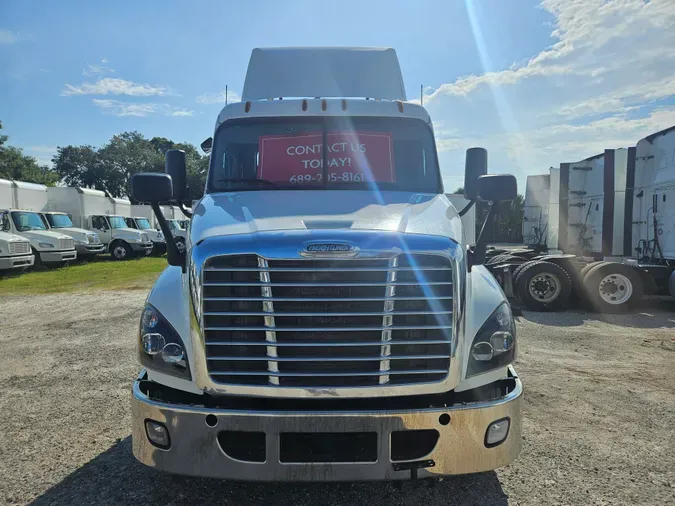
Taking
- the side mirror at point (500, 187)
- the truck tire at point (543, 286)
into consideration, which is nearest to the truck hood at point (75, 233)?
the truck tire at point (543, 286)

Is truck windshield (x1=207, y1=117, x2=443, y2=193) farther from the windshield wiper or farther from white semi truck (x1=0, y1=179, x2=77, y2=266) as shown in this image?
white semi truck (x1=0, y1=179, x2=77, y2=266)

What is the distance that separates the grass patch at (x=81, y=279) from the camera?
13680mm

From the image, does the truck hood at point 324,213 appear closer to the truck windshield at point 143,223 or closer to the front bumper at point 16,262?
the front bumper at point 16,262

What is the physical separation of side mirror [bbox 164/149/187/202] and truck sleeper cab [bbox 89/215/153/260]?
2074 cm

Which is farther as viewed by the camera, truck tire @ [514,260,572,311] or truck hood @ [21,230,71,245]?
truck hood @ [21,230,71,245]

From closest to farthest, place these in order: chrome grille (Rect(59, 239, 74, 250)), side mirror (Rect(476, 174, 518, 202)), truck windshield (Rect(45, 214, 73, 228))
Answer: side mirror (Rect(476, 174, 518, 202))
chrome grille (Rect(59, 239, 74, 250))
truck windshield (Rect(45, 214, 73, 228))

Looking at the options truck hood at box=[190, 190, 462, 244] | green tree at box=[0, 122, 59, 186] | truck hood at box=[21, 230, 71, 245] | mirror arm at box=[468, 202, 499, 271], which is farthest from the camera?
green tree at box=[0, 122, 59, 186]

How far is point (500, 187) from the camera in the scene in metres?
3.58

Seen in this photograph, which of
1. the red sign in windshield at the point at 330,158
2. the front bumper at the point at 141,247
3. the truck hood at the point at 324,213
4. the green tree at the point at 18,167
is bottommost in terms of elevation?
the front bumper at the point at 141,247

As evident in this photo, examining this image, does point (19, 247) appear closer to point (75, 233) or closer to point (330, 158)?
point (75, 233)

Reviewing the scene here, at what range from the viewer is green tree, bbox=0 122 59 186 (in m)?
46.3

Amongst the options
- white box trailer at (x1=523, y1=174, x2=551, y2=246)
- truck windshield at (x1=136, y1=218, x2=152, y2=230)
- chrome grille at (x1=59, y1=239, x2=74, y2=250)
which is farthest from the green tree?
white box trailer at (x1=523, y1=174, x2=551, y2=246)

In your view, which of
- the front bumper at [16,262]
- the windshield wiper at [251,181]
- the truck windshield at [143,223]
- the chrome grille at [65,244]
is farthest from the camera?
the truck windshield at [143,223]

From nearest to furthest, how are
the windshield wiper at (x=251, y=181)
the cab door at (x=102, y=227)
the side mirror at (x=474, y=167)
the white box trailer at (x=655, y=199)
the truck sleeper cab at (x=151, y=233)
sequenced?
1. the windshield wiper at (x=251, y=181)
2. the side mirror at (x=474, y=167)
3. the white box trailer at (x=655, y=199)
4. the cab door at (x=102, y=227)
5. the truck sleeper cab at (x=151, y=233)
